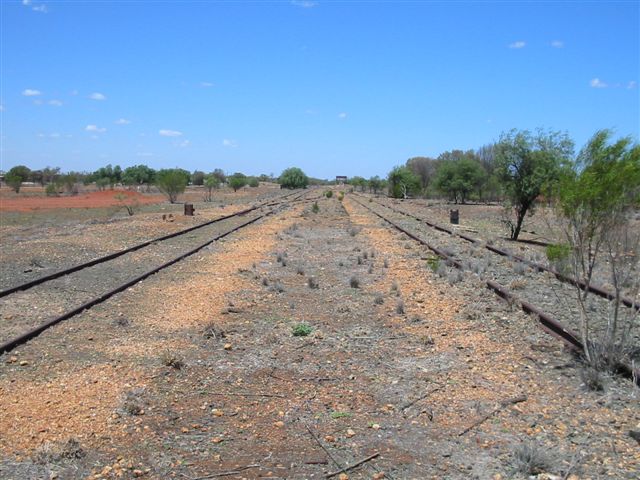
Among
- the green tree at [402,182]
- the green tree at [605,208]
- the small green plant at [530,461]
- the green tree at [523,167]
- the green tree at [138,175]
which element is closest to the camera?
the small green plant at [530,461]

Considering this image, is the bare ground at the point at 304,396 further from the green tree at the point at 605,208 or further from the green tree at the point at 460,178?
the green tree at the point at 460,178

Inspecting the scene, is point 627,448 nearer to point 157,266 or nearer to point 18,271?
point 157,266

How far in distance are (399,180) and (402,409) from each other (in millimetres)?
72364

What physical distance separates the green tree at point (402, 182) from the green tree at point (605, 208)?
67247 millimetres

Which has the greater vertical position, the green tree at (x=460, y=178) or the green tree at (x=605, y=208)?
the green tree at (x=460, y=178)

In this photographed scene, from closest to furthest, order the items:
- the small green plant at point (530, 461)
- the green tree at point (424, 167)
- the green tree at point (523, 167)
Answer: the small green plant at point (530, 461), the green tree at point (523, 167), the green tree at point (424, 167)

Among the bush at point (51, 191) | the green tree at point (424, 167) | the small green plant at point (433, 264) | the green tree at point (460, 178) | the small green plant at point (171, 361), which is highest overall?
the green tree at point (424, 167)

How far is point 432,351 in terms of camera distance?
27.7ft

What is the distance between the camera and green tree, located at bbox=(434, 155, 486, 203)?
59.9 metres

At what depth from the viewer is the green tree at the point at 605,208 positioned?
22.6 ft

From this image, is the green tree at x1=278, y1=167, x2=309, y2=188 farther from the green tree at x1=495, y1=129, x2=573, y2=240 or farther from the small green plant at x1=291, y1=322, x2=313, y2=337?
the small green plant at x1=291, y1=322, x2=313, y2=337

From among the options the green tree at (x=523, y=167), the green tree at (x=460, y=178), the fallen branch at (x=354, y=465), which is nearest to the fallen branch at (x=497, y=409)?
the fallen branch at (x=354, y=465)

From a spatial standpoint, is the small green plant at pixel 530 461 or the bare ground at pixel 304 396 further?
the bare ground at pixel 304 396

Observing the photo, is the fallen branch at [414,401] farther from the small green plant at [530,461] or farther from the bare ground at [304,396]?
the small green plant at [530,461]
